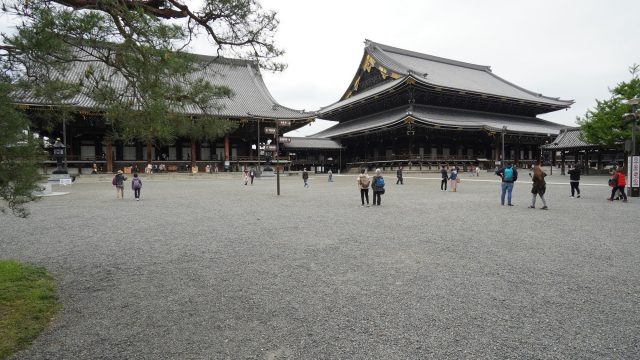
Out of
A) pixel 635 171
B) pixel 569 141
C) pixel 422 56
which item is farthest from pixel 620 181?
pixel 422 56

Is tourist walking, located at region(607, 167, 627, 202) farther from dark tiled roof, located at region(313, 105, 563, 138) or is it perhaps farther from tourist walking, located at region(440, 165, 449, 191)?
dark tiled roof, located at region(313, 105, 563, 138)

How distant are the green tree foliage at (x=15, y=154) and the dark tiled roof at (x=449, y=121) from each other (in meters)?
30.1

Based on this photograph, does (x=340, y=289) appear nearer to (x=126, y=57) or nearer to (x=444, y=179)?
(x=126, y=57)

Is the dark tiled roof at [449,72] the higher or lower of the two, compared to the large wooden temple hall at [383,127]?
higher

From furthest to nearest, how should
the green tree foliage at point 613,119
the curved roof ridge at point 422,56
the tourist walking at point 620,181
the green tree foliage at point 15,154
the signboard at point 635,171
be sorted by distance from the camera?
1. the curved roof ridge at point 422,56
2. the green tree foliage at point 613,119
3. the signboard at point 635,171
4. the tourist walking at point 620,181
5. the green tree foliage at point 15,154

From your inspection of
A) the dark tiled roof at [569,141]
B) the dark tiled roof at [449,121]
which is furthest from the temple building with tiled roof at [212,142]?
the dark tiled roof at [569,141]

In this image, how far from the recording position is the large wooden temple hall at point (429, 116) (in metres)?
34.1

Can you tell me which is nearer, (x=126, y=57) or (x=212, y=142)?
(x=126, y=57)

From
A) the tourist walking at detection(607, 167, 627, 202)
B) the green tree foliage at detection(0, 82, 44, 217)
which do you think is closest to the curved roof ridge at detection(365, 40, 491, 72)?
the tourist walking at detection(607, 167, 627, 202)

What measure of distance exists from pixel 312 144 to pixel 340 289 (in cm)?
3886

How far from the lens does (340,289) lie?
4.13 m

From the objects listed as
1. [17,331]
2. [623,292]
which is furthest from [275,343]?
[623,292]

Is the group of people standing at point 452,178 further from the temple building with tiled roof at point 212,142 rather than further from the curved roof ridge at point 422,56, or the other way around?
the curved roof ridge at point 422,56

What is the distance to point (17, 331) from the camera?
10.2 feet
